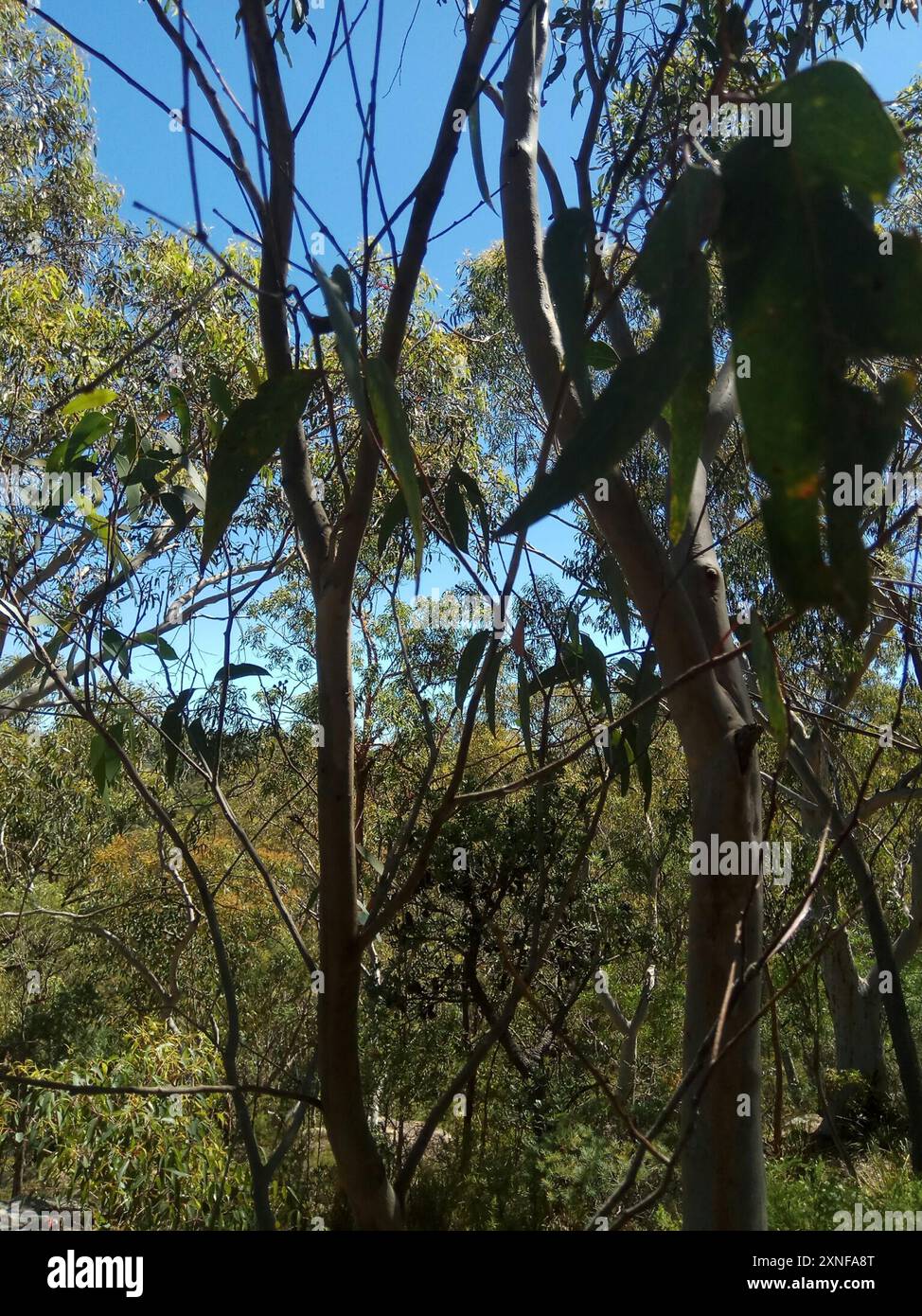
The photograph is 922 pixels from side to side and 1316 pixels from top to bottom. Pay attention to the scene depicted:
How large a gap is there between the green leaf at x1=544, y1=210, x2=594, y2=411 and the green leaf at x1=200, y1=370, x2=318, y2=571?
0.19 metres

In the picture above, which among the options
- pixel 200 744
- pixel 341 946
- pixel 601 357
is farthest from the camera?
pixel 200 744

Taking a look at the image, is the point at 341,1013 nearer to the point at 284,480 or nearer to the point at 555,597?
the point at 284,480

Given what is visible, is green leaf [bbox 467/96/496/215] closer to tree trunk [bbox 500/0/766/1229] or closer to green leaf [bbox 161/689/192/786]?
tree trunk [bbox 500/0/766/1229]

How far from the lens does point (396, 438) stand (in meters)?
0.56

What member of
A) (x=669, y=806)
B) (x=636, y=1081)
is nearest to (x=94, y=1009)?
(x=636, y=1081)

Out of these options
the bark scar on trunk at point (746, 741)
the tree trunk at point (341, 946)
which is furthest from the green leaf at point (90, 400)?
the bark scar on trunk at point (746, 741)

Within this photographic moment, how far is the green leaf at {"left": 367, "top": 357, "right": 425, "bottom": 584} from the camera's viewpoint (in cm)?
55

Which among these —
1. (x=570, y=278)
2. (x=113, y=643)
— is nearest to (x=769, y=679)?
(x=570, y=278)

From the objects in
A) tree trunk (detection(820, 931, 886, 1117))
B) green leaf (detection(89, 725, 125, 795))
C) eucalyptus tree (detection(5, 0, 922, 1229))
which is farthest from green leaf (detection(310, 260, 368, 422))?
tree trunk (detection(820, 931, 886, 1117))

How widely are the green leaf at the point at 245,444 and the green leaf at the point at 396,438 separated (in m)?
0.08

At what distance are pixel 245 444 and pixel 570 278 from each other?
9.4 inches

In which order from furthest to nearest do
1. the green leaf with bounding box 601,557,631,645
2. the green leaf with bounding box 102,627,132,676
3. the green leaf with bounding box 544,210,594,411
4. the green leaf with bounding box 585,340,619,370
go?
the green leaf with bounding box 102,627,132,676 → the green leaf with bounding box 601,557,631,645 → the green leaf with bounding box 585,340,619,370 → the green leaf with bounding box 544,210,594,411

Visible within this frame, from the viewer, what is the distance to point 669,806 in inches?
217

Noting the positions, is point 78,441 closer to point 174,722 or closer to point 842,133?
point 174,722
